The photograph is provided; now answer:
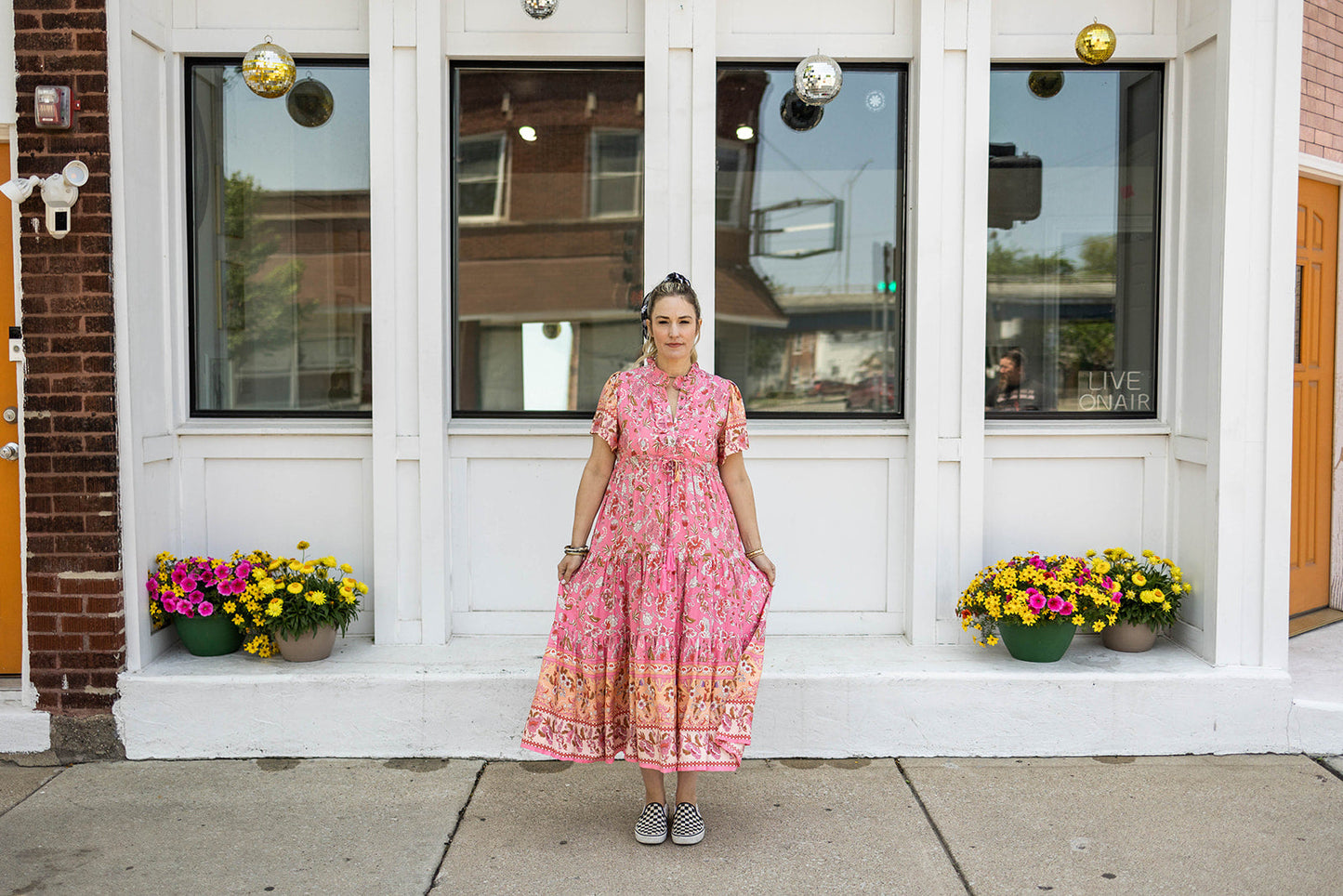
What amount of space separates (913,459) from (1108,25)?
2.15 m

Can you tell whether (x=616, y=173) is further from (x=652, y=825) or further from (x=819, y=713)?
(x=652, y=825)

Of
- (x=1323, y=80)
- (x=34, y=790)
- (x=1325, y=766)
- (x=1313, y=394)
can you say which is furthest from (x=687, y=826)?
(x=1323, y=80)

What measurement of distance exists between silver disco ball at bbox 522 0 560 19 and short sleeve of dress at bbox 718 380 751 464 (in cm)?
193

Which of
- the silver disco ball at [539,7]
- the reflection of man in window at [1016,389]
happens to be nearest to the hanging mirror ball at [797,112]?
the silver disco ball at [539,7]

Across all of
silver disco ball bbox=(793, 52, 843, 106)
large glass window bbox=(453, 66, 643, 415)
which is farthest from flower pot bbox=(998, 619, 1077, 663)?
silver disco ball bbox=(793, 52, 843, 106)

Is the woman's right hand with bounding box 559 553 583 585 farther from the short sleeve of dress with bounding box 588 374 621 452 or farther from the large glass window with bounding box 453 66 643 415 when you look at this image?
the large glass window with bounding box 453 66 643 415

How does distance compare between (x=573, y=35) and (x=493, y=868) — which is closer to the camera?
(x=493, y=868)

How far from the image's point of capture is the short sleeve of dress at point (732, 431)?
12.4ft

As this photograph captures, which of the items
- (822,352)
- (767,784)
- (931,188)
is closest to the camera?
(767,784)

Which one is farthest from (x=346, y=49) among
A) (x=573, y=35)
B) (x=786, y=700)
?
(x=786, y=700)

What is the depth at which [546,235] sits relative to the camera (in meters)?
5.08

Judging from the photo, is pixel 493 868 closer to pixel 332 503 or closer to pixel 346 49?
pixel 332 503

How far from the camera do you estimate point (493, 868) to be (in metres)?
3.58

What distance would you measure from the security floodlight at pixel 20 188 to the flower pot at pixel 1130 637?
4.76 m
